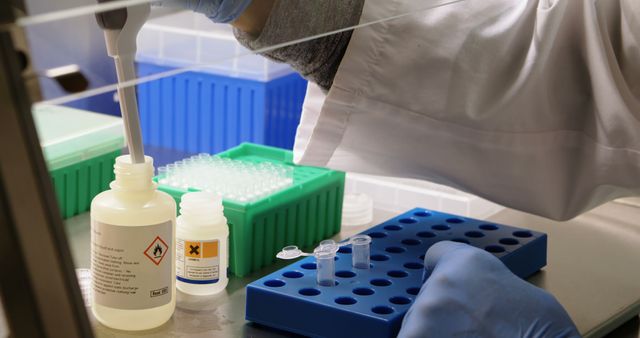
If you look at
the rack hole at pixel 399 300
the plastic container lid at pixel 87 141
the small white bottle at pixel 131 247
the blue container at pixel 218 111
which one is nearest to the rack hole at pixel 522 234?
the rack hole at pixel 399 300

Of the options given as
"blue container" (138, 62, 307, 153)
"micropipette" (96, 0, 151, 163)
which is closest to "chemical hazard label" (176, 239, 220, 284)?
"micropipette" (96, 0, 151, 163)

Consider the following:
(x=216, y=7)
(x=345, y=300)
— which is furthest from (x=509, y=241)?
(x=216, y=7)

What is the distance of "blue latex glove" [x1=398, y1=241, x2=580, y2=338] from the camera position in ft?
3.67

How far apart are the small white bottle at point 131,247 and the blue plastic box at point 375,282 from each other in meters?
Result: 0.14

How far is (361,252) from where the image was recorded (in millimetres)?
1352

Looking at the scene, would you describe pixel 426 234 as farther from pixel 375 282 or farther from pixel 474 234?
pixel 375 282

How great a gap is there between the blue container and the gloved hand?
5.07 feet

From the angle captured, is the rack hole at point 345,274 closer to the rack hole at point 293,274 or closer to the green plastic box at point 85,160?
the rack hole at point 293,274

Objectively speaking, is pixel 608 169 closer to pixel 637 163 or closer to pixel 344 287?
pixel 637 163

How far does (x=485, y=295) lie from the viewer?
1.18m

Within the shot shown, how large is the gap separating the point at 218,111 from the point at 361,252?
1416 millimetres

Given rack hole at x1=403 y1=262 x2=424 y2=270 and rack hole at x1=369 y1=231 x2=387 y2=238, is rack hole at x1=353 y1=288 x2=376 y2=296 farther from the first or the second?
rack hole at x1=369 y1=231 x2=387 y2=238

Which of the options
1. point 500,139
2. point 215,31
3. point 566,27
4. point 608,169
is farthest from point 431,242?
point 215,31

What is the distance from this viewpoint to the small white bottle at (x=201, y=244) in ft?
4.44
